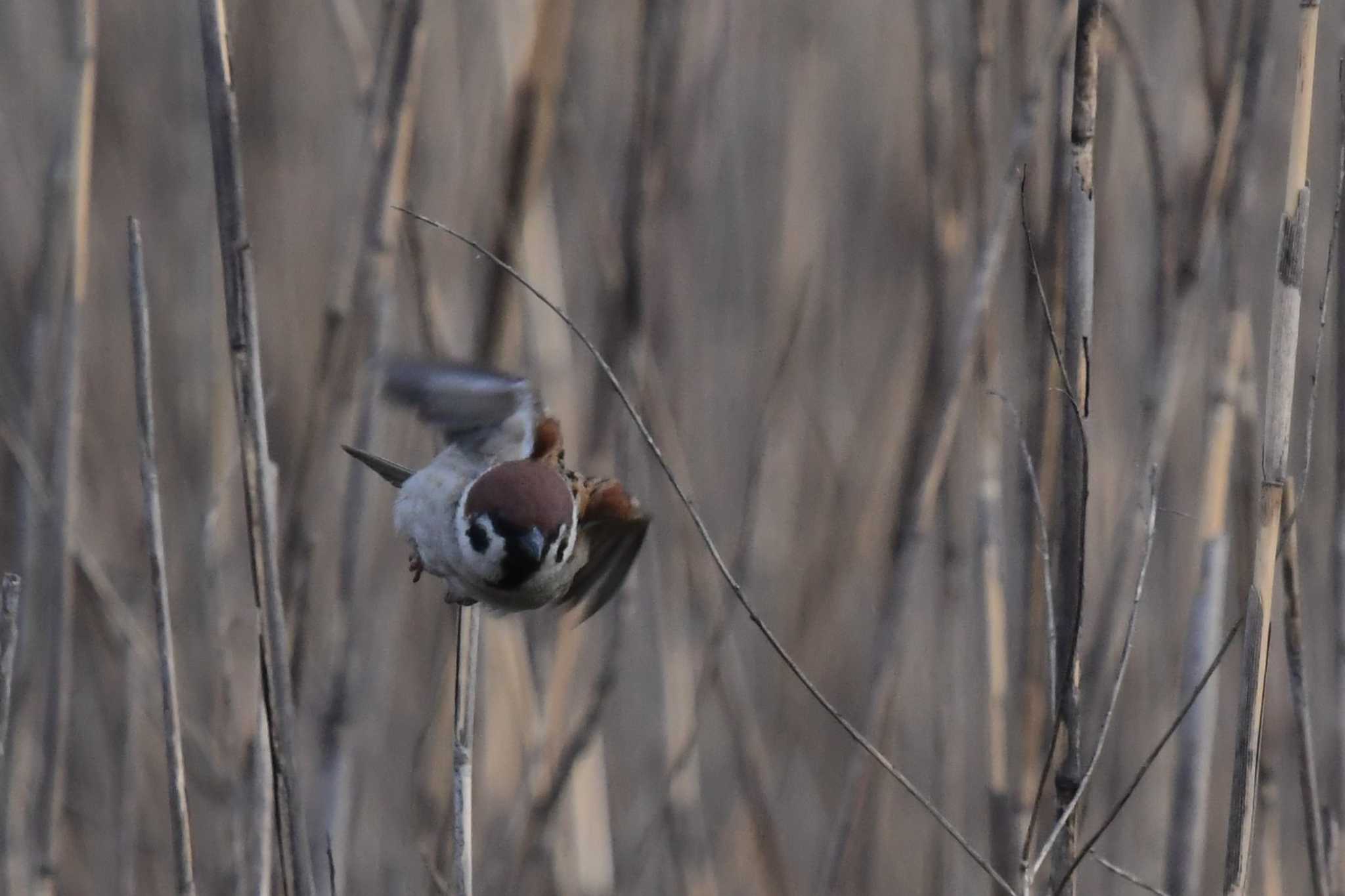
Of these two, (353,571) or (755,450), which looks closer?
(353,571)

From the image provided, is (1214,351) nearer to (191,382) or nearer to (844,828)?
(844,828)

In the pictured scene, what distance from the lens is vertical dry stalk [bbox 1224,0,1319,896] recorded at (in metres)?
0.82

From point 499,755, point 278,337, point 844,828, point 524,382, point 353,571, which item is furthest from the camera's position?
point 278,337

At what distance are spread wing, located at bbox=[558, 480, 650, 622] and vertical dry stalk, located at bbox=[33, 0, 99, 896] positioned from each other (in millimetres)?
439

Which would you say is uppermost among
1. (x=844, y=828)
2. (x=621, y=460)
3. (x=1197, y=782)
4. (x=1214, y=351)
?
(x=1214, y=351)

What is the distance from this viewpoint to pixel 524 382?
1013 mm

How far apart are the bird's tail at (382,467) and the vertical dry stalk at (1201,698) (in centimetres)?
61

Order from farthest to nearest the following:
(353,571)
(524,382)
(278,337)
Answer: (278,337) → (353,571) → (524,382)

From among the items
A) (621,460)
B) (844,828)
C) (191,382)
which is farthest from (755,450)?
(191,382)

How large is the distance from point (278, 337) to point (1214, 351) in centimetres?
105

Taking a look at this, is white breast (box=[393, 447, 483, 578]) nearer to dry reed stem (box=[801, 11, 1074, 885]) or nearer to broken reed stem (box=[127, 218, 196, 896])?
broken reed stem (box=[127, 218, 196, 896])

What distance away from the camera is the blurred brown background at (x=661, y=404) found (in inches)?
49.7

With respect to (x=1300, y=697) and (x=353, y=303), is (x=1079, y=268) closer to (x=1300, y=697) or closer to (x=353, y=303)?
(x=1300, y=697)

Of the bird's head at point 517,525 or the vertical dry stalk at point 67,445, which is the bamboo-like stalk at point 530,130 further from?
the vertical dry stalk at point 67,445
